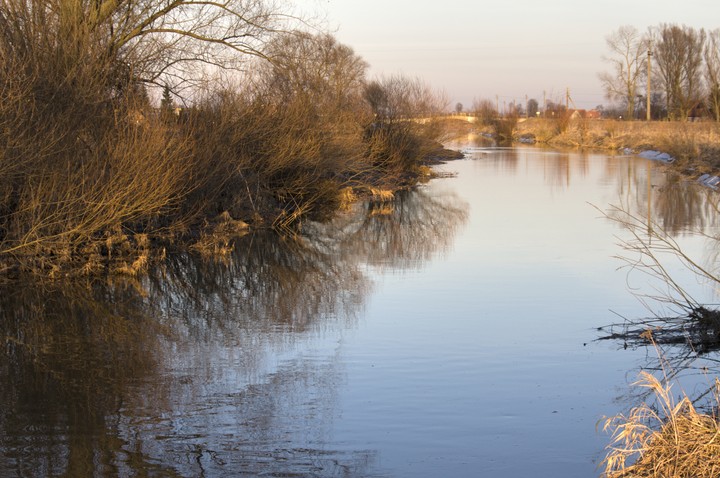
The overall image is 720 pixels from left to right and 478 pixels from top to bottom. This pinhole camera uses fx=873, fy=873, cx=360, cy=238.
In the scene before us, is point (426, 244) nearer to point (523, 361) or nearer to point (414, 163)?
point (523, 361)

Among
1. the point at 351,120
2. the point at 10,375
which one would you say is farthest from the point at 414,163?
the point at 10,375

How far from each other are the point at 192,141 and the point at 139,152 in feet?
6.43

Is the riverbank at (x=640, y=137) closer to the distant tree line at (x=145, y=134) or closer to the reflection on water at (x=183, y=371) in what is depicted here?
the distant tree line at (x=145, y=134)

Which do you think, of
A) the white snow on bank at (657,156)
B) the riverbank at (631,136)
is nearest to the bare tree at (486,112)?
the riverbank at (631,136)

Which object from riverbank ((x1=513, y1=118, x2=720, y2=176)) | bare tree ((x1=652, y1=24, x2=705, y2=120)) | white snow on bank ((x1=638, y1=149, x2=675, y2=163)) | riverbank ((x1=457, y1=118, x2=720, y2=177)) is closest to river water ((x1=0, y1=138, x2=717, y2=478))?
riverbank ((x1=457, y1=118, x2=720, y2=177))

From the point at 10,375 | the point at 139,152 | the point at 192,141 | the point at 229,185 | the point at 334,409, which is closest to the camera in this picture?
the point at 334,409

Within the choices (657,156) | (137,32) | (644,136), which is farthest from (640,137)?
(137,32)

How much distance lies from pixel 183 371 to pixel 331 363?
4.39ft

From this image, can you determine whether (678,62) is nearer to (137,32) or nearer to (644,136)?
(644,136)

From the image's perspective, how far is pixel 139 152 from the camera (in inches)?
495

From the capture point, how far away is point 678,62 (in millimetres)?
68938

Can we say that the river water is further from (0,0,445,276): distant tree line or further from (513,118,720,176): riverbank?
(513,118,720,176): riverbank

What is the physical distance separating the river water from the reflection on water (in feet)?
0.08

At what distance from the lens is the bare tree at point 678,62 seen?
66812mm
